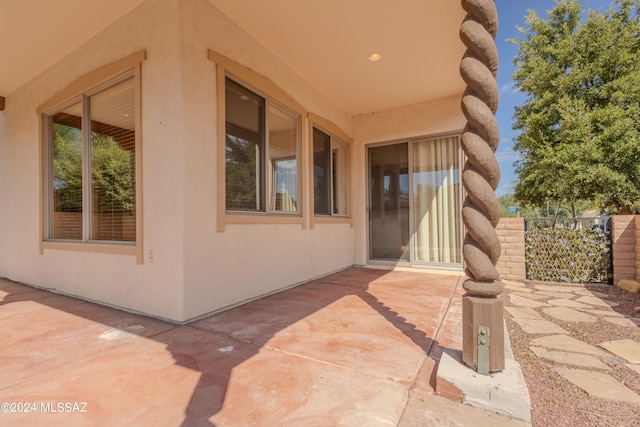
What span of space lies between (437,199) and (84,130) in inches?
198

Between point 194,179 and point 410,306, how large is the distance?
2354 mm

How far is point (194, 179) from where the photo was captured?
2.56 m

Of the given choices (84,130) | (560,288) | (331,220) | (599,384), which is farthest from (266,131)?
(560,288)

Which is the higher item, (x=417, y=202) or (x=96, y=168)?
(x=96, y=168)

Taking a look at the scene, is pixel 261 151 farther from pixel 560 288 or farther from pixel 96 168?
pixel 560 288

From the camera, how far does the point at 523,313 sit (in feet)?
9.57

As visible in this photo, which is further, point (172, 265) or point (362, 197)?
point (362, 197)

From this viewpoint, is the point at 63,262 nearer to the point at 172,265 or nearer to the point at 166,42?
the point at 172,265

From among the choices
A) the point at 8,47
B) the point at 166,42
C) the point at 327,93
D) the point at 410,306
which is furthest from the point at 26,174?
the point at 410,306

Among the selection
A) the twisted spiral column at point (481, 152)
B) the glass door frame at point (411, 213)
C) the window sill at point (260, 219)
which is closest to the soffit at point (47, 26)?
the window sill at point (260, 219)

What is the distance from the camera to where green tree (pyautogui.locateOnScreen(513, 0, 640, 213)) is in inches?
321

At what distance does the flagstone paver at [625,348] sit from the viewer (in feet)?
6.42

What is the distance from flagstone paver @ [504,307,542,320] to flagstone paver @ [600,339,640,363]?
1.97 ft

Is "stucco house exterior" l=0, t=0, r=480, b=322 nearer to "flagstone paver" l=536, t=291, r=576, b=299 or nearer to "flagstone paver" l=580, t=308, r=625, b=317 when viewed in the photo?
"flagstone paver" l=536, t=291, r=576, b=299
